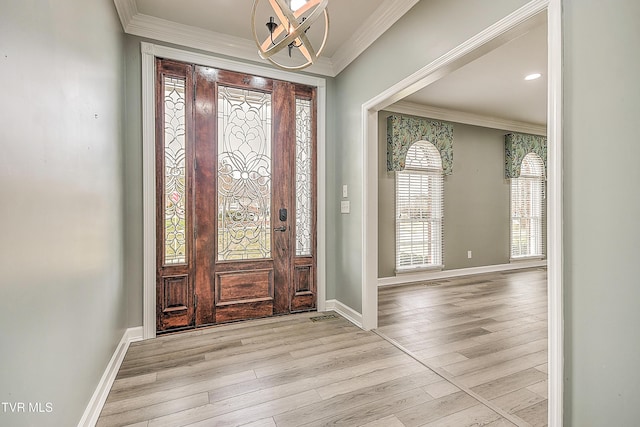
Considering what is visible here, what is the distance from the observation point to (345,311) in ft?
10.6

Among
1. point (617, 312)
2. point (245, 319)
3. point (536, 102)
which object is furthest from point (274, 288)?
point (536, 102)

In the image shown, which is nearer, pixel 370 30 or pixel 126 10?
pixel 126 10

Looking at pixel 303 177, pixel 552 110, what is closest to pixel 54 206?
pixel 552 110

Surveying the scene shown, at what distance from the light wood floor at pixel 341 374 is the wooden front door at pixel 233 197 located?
34 centimetres

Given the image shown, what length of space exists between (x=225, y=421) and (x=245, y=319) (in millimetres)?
1489

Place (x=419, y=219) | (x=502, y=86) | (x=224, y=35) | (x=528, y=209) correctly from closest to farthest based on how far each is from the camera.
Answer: (x=224, y=35) → (x=502, y=86) → (x=419, y=219) → (x=528, y=209)

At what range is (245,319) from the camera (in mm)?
3100

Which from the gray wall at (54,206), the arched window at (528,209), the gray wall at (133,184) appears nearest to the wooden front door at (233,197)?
the gray wall at (133,184)

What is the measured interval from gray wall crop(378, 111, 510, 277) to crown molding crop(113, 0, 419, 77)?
2949 mm

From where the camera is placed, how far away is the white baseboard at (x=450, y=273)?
15.3 ft

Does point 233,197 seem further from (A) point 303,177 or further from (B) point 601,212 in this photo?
(B) point 601,212

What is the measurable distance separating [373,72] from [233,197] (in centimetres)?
184

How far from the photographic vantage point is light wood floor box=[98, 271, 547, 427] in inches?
66.3

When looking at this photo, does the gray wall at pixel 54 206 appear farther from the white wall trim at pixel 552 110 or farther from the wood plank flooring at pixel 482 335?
the wood plank flooring at pixel 482 335
